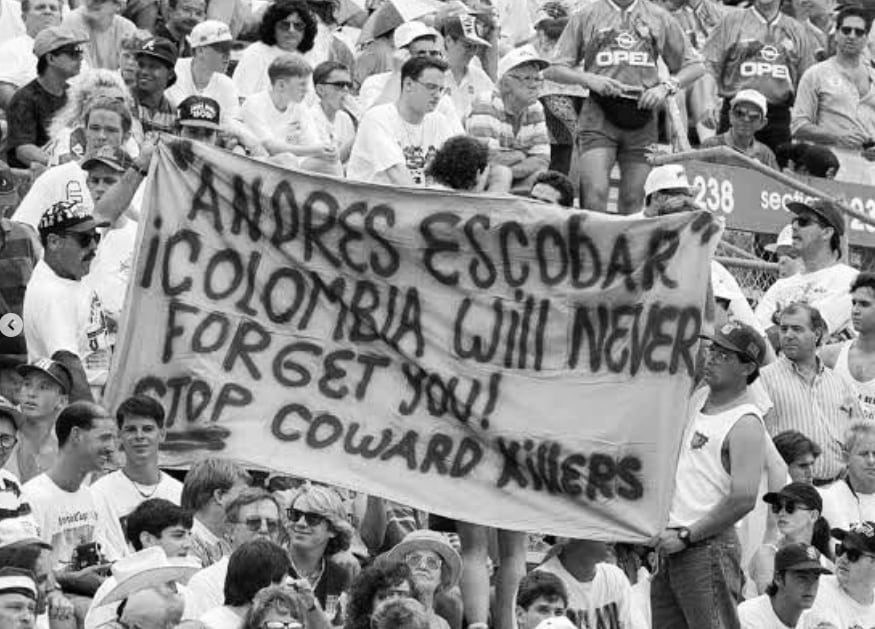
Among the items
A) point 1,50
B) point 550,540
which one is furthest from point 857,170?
point 550,540

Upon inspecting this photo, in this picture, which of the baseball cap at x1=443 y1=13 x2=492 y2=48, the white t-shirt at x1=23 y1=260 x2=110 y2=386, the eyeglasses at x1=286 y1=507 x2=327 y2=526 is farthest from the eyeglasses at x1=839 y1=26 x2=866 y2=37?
the eyeglasses at x1=286 y1=507 x2=327 y2=526

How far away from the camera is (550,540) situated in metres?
15.5

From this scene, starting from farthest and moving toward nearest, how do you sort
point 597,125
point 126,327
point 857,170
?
point 857,170 → point 597,125 → point 126,327

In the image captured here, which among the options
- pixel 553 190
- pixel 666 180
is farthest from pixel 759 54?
pixel 553 190

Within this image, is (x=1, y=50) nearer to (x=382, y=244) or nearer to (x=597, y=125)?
(x=597, y=125)

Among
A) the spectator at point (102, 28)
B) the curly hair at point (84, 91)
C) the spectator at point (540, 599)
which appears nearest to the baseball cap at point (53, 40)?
the curly hair at point (84, 91)

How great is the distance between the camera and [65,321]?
15.1 meters

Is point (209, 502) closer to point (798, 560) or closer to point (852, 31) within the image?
point (798, 560)

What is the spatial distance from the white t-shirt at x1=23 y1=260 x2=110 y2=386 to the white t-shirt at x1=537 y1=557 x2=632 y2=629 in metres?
2.39

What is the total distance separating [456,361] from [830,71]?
818cm

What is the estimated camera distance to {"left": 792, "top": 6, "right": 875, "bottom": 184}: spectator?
2186 centimetres

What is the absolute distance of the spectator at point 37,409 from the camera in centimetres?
1440

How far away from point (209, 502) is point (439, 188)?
184 cm

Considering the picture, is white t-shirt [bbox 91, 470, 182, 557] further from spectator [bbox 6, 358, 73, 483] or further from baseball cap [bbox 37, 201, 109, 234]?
baseball cap [bbox 37, 201, 109, 234]
